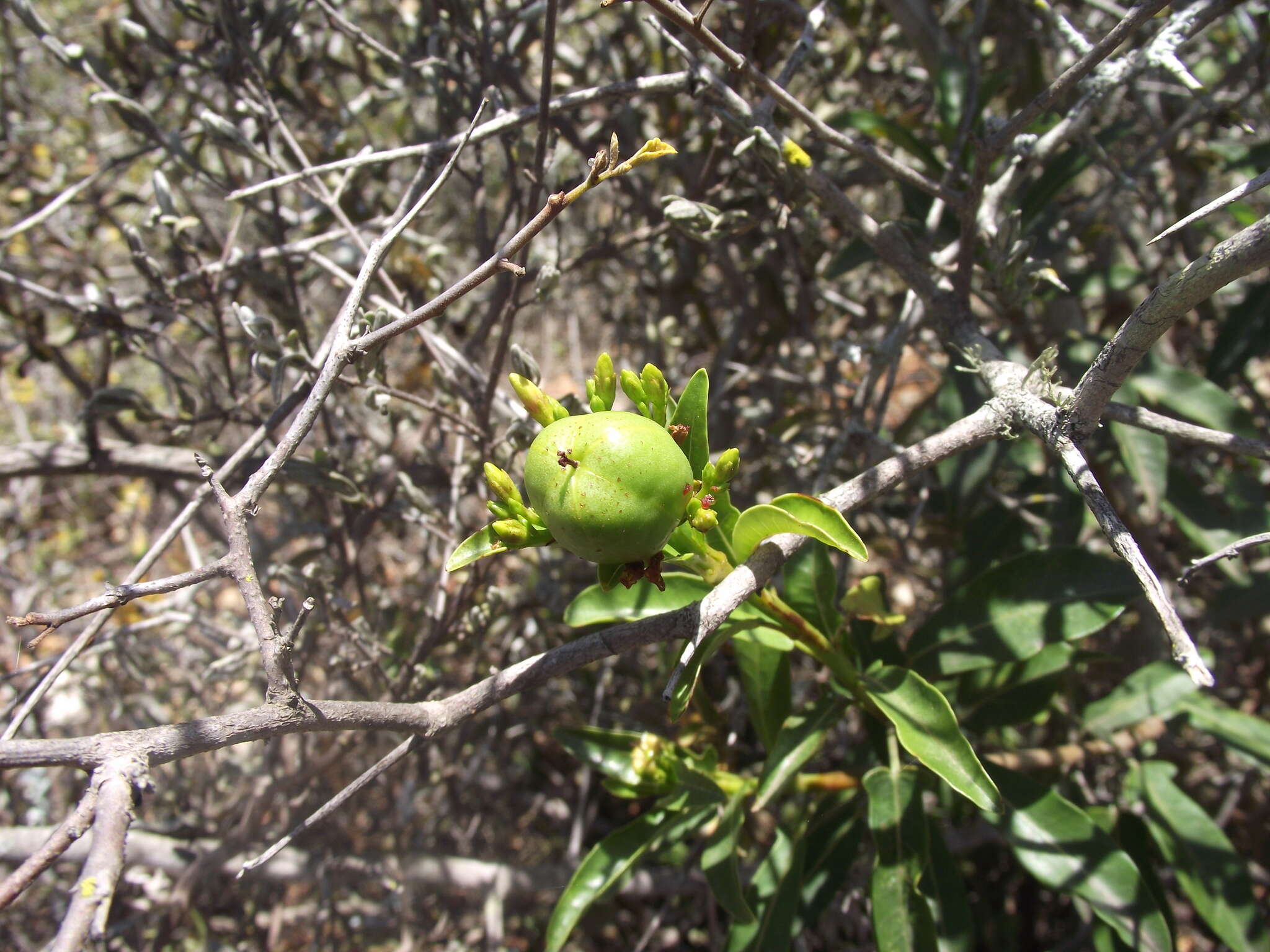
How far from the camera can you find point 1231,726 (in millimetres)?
2035

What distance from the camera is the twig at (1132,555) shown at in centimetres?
93

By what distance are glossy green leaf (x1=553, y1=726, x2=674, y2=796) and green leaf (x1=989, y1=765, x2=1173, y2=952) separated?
0.77 m

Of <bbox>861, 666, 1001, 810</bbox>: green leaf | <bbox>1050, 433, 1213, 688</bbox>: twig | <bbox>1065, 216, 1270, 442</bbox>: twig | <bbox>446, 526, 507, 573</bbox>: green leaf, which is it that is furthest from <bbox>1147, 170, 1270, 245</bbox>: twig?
<bbox>446, 526, 507, 573</bbox>: green leaf

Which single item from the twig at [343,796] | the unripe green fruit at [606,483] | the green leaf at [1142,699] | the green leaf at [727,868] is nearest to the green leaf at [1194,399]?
the green leaf at [1142,699]

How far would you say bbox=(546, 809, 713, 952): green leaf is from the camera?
5.45 feet

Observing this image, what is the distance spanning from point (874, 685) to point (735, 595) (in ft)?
1.96

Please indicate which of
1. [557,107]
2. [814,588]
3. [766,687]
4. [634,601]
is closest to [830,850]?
[766,687]

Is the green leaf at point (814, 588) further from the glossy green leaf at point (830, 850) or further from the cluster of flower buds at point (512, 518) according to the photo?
the cluster of flower buds at point (512, 518)

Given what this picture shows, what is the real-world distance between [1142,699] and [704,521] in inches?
62.4

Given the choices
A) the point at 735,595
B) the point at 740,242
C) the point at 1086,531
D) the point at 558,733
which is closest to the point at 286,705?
the point at 735,595

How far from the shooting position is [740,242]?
9.27 ft

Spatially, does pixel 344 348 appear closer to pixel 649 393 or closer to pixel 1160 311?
pixel 649 393

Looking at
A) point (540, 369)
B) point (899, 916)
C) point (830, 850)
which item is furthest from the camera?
point (540, 369)

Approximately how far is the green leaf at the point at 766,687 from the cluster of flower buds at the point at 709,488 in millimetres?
699
